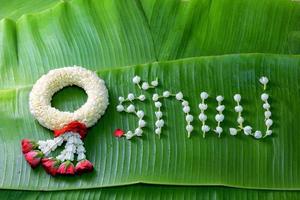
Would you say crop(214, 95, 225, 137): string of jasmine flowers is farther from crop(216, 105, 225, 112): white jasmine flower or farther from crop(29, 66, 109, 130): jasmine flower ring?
crop(29, 66, 109, 130): jasmine flower ring

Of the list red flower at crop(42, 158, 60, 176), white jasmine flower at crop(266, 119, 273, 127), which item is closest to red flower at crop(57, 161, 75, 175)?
red flower at crop(42, 158, 60, 176)

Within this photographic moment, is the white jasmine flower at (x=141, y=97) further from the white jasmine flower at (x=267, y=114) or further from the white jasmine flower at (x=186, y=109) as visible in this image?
the white jasmine flower at (x=267, y=114)

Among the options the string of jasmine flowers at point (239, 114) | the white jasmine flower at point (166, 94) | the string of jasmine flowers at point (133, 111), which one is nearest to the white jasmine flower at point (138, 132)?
the string of jasmine flowers at point (133, 111)

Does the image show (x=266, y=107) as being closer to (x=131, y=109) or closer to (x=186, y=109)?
(x=186, y=109)

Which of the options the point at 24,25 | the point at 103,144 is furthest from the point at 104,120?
the point at 24,25

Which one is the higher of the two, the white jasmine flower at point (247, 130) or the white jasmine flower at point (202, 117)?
the white jasmine flower at point (202, 117)

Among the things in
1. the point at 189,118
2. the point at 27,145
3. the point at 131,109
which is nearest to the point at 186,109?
the point at 189,118

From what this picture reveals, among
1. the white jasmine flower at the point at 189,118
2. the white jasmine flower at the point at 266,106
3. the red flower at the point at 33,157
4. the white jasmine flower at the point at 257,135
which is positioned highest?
the white jasmine flower at the point at 266,106
